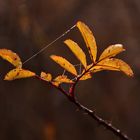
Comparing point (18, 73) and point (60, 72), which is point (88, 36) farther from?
point (60, 72)

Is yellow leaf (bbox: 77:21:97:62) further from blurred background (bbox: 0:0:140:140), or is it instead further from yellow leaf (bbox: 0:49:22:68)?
blurred background (bbox: 0:0:140:140)

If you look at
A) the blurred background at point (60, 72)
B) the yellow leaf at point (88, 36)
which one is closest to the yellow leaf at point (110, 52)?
the yellow leaf at point (88, 36)

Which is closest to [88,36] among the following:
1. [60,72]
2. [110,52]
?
[110,52]

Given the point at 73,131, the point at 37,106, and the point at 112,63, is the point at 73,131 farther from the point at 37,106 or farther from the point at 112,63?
the point at 112,63

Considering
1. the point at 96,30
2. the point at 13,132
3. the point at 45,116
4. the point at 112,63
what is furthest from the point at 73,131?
the point at 112,63

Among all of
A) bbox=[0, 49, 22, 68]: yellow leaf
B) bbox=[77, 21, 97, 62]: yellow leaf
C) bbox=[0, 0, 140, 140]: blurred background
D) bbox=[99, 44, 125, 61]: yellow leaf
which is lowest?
bbox=[99, 44, 125, 61]: yellow leaf

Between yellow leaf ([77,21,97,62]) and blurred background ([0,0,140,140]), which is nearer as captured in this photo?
yellow leaf ([77,21,97,62])

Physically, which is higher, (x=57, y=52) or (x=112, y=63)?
(x=57, y=52)

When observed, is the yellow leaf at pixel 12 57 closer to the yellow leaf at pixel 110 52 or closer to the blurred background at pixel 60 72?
the yellow leaf at pixel 110 52

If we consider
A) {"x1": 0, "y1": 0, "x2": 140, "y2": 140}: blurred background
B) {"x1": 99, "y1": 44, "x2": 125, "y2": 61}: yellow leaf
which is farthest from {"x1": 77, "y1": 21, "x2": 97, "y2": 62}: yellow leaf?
{"x1": 0, "y1": 0, "x2": 140, "y2": 140}: blurred background
